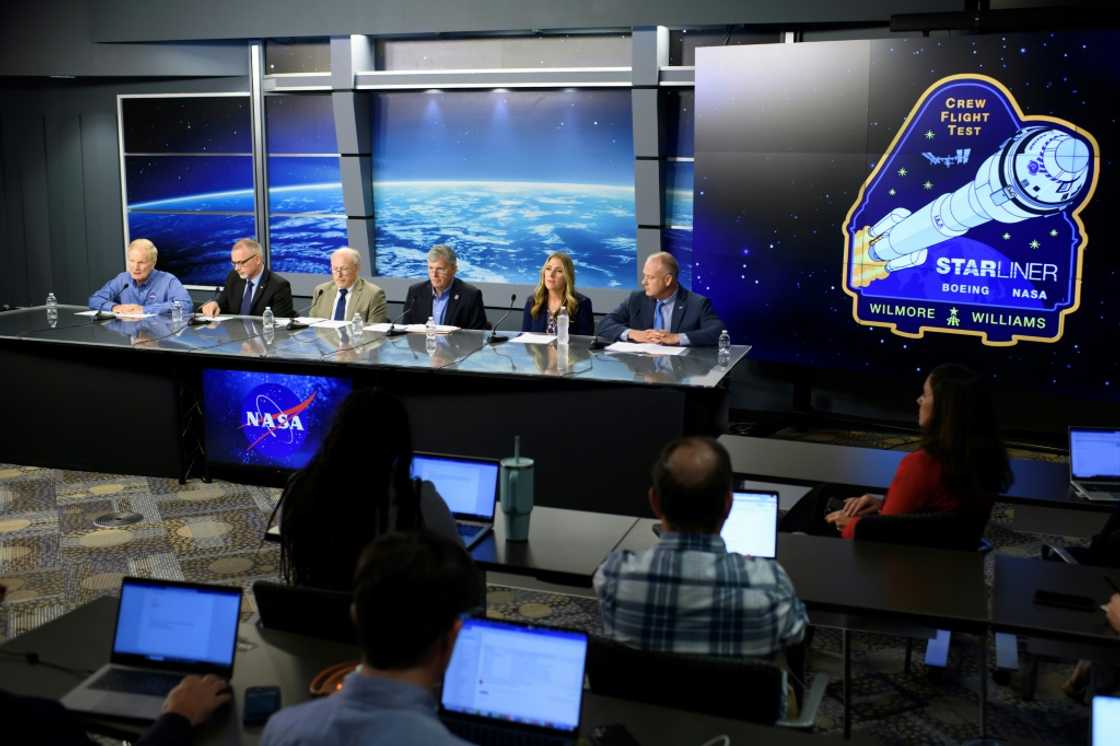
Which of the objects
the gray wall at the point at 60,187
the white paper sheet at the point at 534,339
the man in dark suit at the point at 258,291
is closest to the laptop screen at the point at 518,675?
the white paper sheet at the point at 534,339

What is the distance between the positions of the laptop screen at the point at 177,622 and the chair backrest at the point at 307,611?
0.18m

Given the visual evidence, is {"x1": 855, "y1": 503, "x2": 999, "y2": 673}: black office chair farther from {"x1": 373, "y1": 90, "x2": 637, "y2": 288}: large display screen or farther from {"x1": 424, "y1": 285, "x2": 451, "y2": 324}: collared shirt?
{"x1": 373, "y1": 90, "x2": 637, "y2": 288}: large display screen

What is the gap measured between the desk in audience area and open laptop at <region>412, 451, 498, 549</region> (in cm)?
100

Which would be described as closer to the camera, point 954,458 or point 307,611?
point 307,611

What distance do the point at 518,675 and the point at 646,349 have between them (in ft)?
12.7

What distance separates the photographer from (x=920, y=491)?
350cm

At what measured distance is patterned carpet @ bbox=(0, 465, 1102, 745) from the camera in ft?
11.9

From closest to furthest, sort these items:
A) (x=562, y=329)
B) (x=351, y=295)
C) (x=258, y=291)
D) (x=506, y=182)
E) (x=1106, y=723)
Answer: (x=1106, y=723) < (x=562, y=329) < (x=351, y=295) < (x=258, y=291) < (x=506, y=182)

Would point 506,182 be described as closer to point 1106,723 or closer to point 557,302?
point 557,302

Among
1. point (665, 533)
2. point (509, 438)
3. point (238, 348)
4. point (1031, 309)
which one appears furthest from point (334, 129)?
point (665, 533)

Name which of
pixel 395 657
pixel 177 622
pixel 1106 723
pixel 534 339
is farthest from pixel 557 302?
pixel 395 657

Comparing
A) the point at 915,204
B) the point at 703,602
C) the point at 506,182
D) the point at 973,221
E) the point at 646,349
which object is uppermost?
the point at 506,182

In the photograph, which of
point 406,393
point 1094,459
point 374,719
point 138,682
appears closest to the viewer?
point 374,719

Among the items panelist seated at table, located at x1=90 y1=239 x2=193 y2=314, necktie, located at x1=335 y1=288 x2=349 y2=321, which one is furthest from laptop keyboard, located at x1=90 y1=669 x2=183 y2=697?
panelist seated at table, located at x1=90 y1=239 x2=193 y2=314
